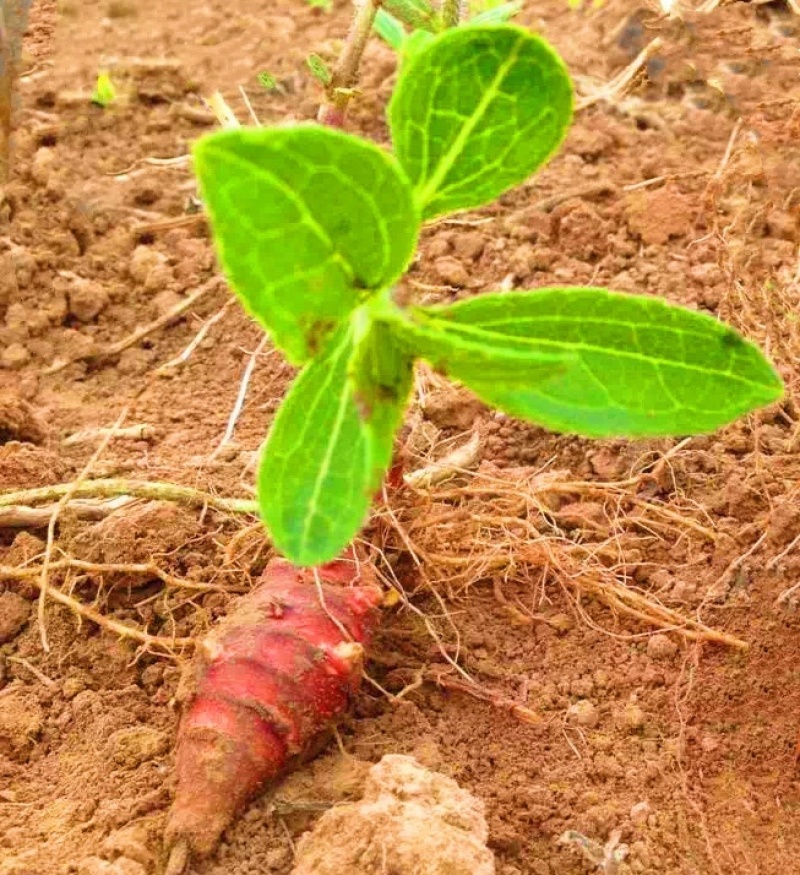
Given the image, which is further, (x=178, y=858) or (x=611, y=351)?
(x=178, y=858)

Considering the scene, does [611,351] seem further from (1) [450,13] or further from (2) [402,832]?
(1) [450,13]

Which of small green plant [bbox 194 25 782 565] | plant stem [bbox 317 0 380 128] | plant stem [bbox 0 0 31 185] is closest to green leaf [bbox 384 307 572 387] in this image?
small green plant [bbox 194 25 782 565]

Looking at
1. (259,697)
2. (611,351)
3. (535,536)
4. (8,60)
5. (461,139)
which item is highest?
(461,139)

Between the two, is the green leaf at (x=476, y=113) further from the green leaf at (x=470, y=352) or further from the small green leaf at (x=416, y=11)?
the small green leaf at (x=416, y=11)

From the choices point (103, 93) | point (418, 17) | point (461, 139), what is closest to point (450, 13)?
point (418, 17)

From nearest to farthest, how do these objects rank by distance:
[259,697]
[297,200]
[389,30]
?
[297,200] < [259,697] < [389,30]

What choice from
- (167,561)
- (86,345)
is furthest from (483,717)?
(86,345)

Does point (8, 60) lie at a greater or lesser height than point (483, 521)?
greater
